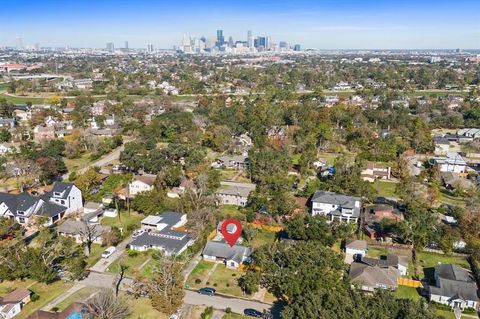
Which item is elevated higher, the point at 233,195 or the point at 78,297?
the point at 233,195

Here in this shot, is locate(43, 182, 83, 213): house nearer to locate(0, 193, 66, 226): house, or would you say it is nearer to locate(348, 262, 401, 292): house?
locate(0, 193, 66, 226): house

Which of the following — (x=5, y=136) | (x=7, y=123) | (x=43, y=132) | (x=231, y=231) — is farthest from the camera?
(x=7, y=123)

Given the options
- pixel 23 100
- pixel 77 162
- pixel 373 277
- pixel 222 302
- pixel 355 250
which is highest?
pixel 23 100

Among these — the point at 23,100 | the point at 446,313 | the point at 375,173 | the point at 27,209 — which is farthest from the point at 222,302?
the point at 23,100

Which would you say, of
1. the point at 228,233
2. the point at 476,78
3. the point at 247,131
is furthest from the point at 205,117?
the point at 476,78

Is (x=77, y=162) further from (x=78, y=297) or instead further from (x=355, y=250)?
(x=355, y=250)

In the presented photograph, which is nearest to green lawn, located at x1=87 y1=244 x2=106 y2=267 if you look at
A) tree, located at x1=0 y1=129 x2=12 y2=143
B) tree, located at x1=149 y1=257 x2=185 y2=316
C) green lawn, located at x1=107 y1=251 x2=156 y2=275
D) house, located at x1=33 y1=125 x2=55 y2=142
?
green lawn, located at x1=107 y1=251 x2=156 y2=275

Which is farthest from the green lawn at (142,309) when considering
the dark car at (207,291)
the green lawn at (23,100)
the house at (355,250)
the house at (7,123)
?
the green lawn at (23,100)
